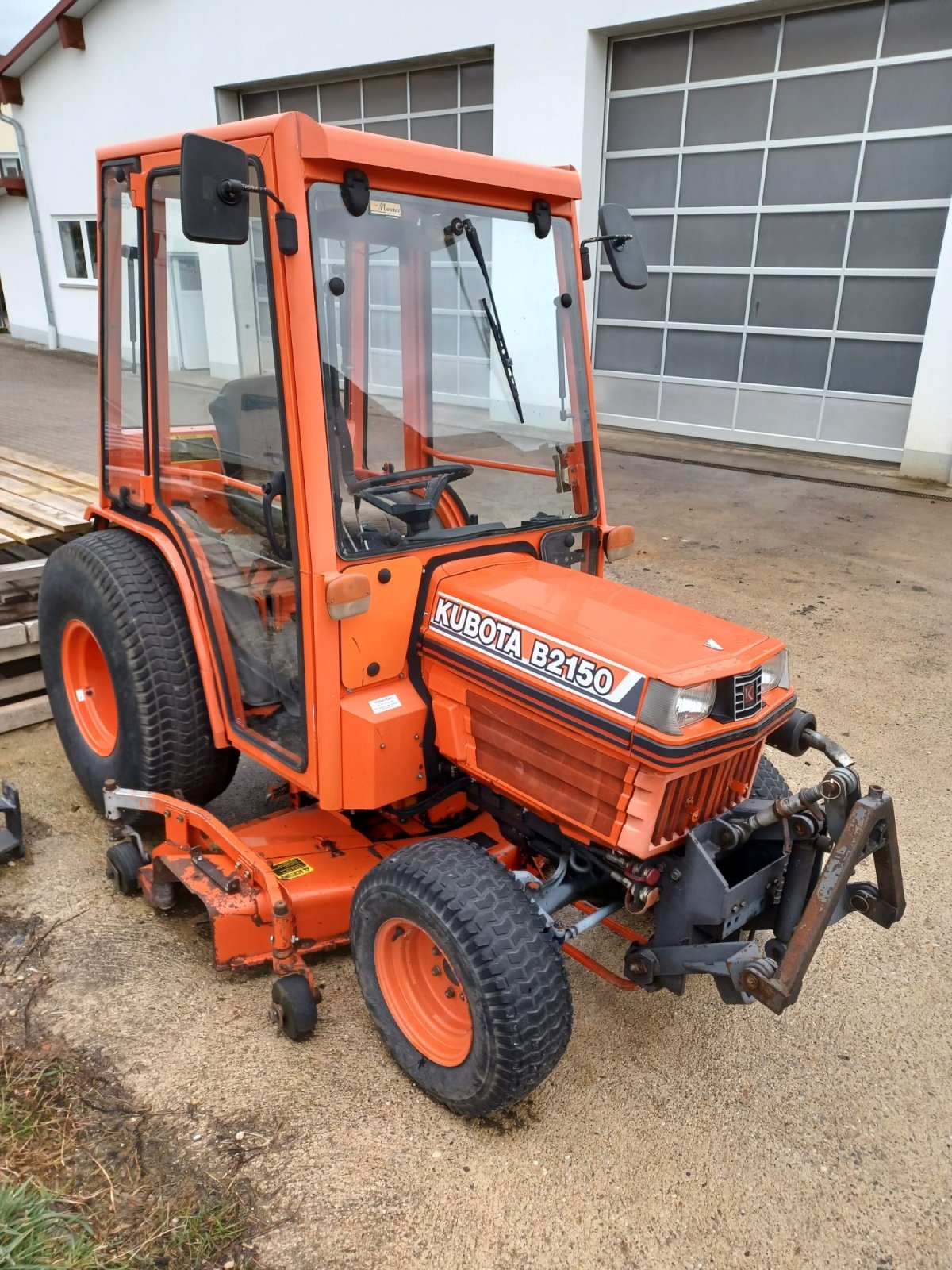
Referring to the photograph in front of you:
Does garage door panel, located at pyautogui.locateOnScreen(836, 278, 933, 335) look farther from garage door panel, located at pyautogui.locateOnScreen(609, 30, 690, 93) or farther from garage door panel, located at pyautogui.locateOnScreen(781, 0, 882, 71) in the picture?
garage door panel, located at pyautogui.locateOnScreen(609, 30, 690, 93)

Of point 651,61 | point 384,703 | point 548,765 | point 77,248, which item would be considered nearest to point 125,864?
point 384,703

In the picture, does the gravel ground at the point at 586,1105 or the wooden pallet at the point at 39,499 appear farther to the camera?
the wooden pallet at the point at 39,499

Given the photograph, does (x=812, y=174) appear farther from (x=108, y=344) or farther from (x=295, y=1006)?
(x=295, y=1006)

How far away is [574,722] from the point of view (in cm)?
212

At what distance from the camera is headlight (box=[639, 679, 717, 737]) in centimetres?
198

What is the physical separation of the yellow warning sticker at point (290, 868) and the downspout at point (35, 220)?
Answer: 16.4 meters

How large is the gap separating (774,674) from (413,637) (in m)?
0.93

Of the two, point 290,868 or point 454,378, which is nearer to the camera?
point 290,868

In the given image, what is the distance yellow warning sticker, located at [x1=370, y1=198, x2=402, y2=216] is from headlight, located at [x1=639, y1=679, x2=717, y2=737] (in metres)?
1.32

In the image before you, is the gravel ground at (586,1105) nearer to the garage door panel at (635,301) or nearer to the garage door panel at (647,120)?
the garage door panel at (635,301)

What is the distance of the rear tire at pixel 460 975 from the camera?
203 cm

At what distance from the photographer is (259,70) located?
11.6 metres

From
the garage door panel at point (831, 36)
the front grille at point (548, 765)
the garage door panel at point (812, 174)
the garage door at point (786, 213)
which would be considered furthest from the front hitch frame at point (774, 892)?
the garage door panel at point (831, 36)

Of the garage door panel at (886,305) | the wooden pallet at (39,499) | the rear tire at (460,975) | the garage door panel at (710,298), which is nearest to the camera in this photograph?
the rear tire at (460,975)
